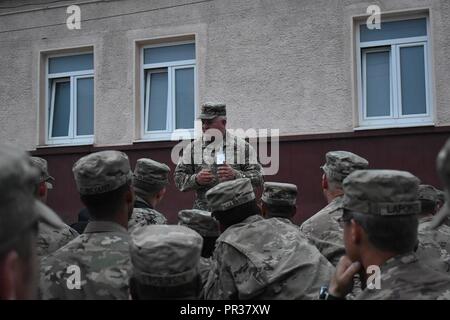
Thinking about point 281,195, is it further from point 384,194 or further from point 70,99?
point 70,99

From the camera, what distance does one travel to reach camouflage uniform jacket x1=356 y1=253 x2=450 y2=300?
2365 mm

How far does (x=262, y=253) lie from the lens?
329 cm

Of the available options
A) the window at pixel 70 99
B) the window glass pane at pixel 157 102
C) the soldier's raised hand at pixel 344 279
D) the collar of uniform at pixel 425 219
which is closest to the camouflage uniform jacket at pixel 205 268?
the soldier's raised hand at pixel 344 279

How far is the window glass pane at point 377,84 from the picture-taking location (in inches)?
345

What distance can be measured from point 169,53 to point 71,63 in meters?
1.91

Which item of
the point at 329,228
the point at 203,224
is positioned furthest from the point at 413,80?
the point at 203,224

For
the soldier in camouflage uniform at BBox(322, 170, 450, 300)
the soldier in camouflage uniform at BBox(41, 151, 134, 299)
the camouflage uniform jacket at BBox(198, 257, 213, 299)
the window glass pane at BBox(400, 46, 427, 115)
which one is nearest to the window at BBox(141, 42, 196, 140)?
the window glass pane at BBox(400, 46, 427, 115)

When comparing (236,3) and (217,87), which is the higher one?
(236,3)

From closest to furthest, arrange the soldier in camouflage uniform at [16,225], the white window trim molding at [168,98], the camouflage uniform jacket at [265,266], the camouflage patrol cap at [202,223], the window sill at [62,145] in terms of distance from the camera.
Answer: the soldier in camouflage uniform at [16,225], the camouflage uniform jacket at [265,266], the camouflage patrol cap at [202,223], the white window trim molding at [168,98], the window sill at [62,145]

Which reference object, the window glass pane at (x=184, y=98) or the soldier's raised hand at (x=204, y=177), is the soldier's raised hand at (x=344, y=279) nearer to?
the soldier's raised hand at (x=204, y=177)

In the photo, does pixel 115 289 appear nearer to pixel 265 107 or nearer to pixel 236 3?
pixel 265 107

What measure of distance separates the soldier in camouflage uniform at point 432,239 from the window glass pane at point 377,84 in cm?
416
